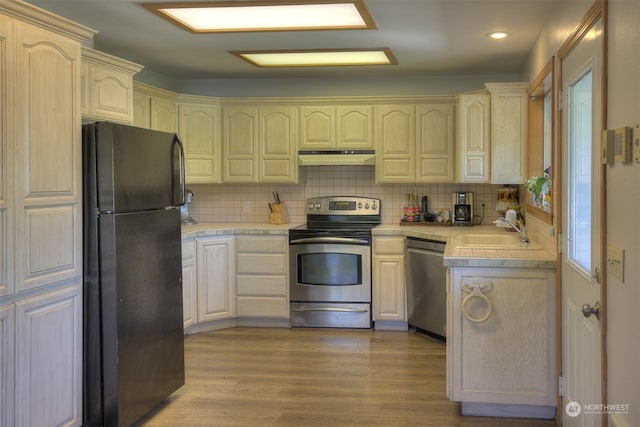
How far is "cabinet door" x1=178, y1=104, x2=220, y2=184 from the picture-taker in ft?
19.3

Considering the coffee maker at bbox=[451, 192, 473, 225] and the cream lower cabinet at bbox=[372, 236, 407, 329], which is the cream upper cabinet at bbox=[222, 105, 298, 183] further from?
the coffee maker at bbox=[451, 192, 473, 225]

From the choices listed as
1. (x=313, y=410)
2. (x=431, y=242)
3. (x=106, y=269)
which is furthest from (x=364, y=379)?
(x=106, y=269)

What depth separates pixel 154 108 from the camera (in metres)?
5.36

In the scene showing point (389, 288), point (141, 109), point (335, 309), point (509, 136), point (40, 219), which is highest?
point (141, 109)

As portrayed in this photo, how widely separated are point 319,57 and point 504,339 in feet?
9.21

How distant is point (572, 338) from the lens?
298cm

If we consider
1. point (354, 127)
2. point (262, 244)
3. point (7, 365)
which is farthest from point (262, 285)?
point (7, 365)

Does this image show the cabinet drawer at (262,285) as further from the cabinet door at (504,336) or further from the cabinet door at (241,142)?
the cabinet door at (504,336)

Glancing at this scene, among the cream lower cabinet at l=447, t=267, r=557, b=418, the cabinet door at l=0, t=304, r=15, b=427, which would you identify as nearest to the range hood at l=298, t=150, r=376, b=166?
the cream lower cabinet at l=447, t=267, r=557, b=418

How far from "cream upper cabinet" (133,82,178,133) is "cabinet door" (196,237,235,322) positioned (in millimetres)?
1050

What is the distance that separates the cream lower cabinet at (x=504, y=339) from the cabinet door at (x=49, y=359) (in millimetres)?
1939

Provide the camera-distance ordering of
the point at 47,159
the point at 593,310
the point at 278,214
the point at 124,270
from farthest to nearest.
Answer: the point at 278,214 → the point at 124,270 → the point at 47,159 → the point at 593,310

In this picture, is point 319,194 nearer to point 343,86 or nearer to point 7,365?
point 343,86

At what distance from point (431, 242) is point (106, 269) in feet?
9.21
